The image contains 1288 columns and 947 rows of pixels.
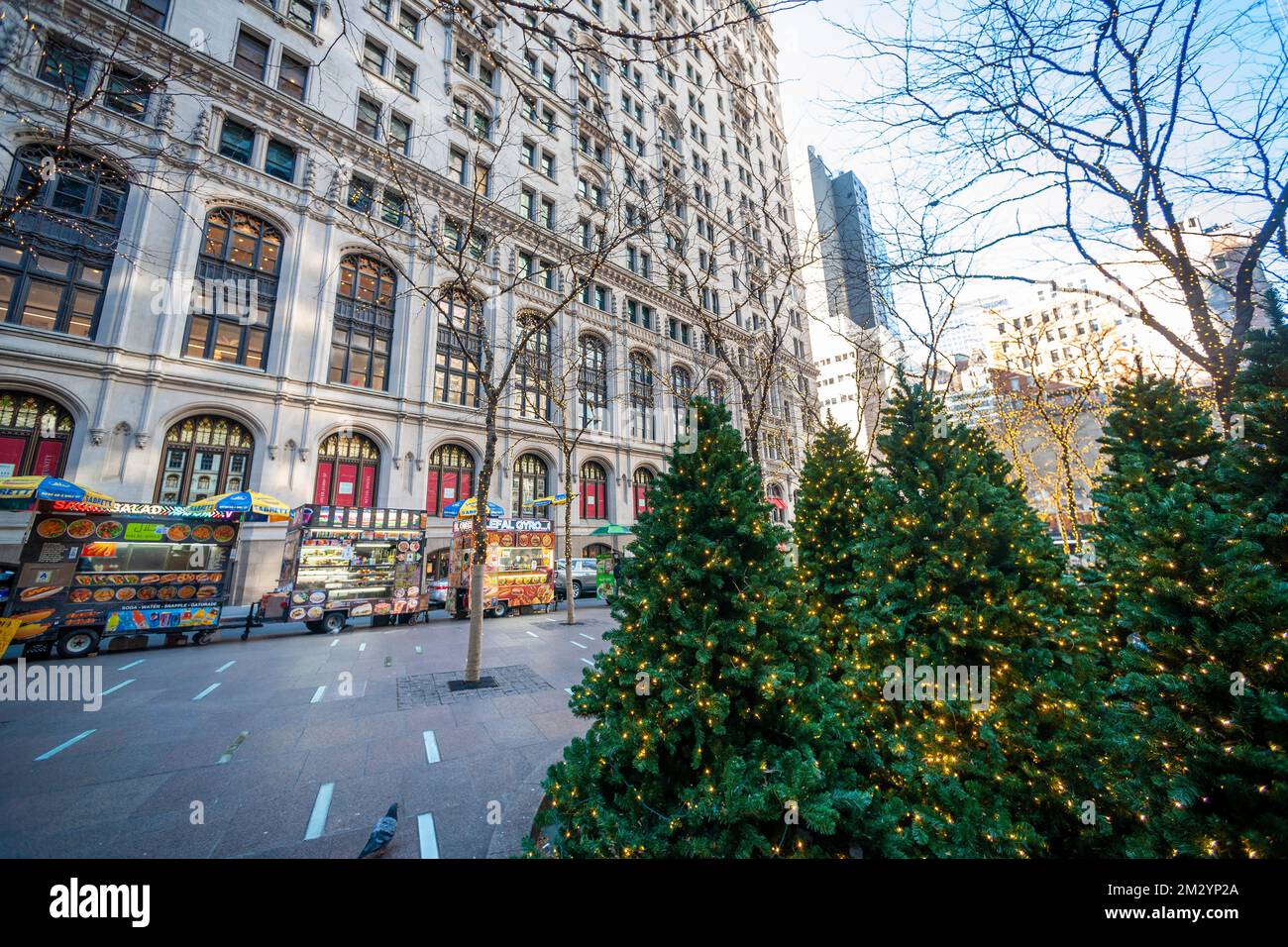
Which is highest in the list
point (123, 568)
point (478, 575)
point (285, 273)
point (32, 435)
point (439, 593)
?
point (285, 273)

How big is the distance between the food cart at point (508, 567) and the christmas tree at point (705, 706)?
46.1 ft

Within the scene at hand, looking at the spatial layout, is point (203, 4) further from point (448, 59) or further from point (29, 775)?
point (29, 775)

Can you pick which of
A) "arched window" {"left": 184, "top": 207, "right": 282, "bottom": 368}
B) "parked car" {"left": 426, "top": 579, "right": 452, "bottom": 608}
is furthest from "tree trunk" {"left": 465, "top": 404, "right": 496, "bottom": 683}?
"arched window" {"left": 184, "top": 207, "right": 282, "bottom": 368}

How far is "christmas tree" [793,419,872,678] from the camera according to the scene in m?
6.69

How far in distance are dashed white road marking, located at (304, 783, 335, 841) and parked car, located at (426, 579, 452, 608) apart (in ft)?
44.6

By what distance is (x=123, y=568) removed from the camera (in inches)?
432

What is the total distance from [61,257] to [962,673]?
94.5ft

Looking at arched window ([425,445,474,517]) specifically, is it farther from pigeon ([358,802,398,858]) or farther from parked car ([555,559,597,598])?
pigeon ([358,802,398,858])

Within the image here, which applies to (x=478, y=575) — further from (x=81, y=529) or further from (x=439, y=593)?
(x=439, y=593)

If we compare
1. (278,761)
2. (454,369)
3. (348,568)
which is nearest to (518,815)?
(278,761)

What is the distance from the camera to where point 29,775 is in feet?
15.3

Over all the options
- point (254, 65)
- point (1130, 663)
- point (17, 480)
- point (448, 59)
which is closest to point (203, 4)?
point (254, 65)
